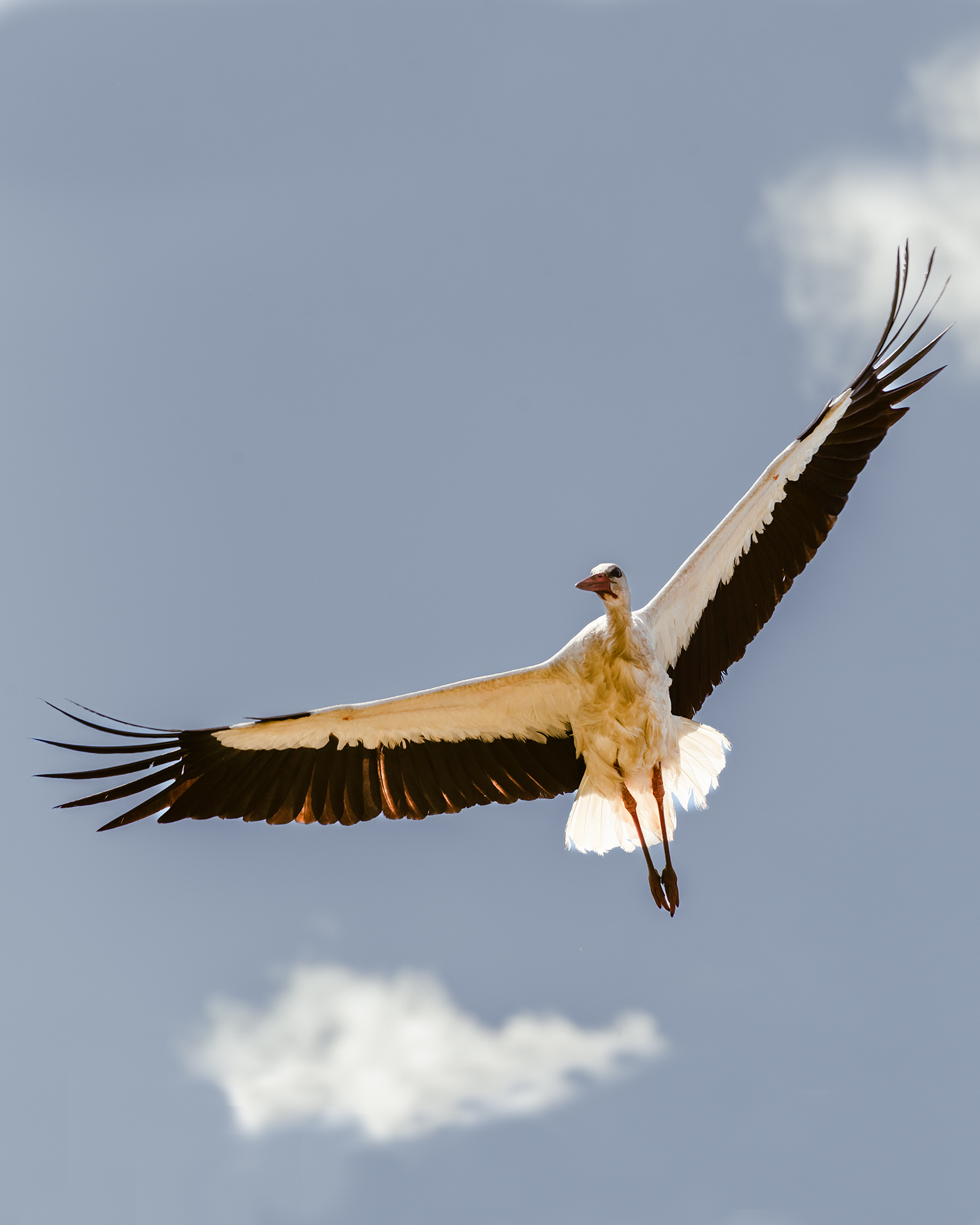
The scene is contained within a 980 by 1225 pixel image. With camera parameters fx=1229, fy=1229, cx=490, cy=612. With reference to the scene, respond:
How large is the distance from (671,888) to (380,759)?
6.39 ft

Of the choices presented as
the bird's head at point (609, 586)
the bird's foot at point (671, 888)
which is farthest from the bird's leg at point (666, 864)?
the bird's head at point (609, 586)

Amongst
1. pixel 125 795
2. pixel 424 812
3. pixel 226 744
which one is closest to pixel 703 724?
pixel 424 812

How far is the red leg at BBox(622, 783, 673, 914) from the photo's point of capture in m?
7.45

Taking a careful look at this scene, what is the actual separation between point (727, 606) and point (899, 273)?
2.21 metres

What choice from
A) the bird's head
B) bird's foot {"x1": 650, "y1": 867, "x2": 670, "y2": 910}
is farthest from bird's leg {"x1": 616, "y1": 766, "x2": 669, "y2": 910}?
the bird's head

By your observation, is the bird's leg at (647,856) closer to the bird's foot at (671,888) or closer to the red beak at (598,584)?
the bird's foot at (671,888)

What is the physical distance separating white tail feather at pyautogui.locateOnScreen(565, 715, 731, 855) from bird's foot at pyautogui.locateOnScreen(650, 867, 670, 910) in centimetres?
29

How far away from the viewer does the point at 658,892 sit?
24.5ft

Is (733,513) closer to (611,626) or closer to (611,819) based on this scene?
(611,626)

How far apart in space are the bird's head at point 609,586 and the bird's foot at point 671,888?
1663 mm

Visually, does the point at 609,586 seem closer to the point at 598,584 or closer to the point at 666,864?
the point at 598,584

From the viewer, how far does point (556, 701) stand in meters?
7.60

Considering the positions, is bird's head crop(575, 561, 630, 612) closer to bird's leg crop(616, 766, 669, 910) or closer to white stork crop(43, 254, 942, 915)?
white stork crop(43, 254, 942, 915)

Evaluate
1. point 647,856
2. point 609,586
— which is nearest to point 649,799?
point 647,856
